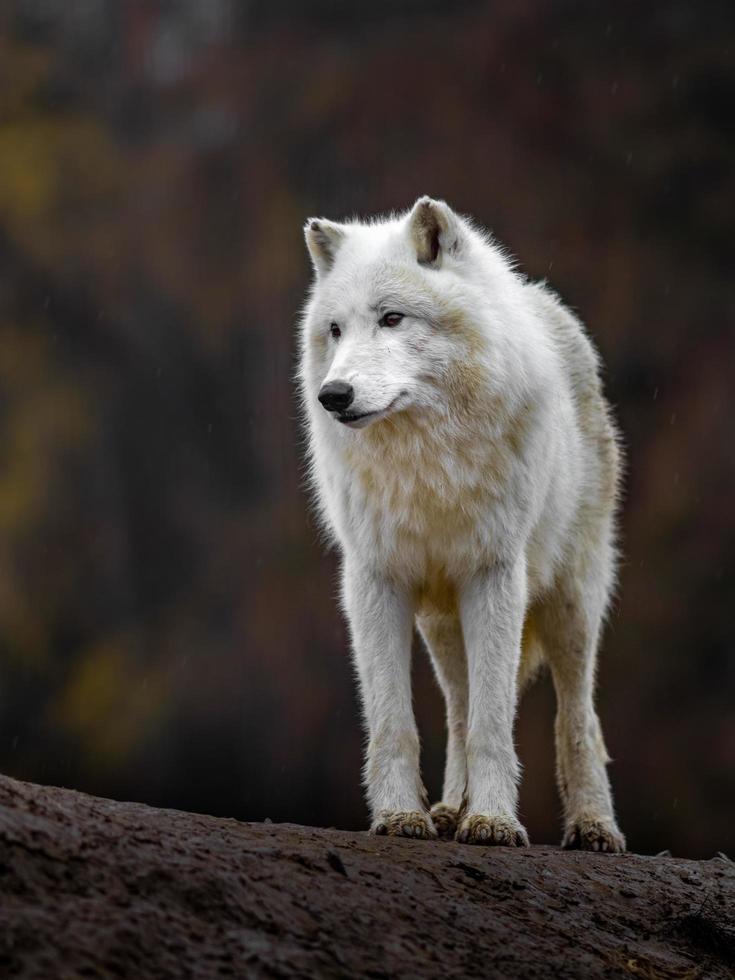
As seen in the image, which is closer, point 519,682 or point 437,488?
point 437,488

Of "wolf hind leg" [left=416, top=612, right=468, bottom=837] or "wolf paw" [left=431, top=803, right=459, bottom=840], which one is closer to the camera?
"wolf paw" [left=431, top=803, right=459, bottom=840]

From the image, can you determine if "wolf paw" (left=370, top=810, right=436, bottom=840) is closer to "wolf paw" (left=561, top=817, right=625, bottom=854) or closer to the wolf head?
"wolf paw" (left=561, top=817, right=625, bottom=854)

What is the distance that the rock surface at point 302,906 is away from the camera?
2.50 metres

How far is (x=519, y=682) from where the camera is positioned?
511cm

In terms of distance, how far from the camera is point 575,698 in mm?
5004

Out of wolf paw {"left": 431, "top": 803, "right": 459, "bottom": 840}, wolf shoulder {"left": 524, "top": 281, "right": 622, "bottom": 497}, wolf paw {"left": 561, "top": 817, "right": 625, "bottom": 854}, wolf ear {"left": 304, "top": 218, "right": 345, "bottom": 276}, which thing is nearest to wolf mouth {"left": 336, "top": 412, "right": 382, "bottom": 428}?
wolf ear {"left": 304, "top": 218, "right": 345, "bottom": 276}

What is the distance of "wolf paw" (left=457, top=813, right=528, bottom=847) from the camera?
157 inches

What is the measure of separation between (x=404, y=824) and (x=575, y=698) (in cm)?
121

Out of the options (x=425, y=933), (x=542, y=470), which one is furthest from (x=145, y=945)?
(x=542, y=470)

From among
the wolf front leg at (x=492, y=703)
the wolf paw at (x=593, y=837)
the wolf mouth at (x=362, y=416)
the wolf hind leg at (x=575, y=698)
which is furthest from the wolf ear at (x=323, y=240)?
the wolf paw at (x=593, y=837)

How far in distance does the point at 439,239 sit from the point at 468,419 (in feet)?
1.97

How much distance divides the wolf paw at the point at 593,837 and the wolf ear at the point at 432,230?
2.07 meters

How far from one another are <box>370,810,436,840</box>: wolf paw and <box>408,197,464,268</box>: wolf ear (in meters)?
1.72

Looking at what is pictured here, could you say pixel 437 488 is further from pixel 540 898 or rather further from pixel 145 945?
pixel 145 945
